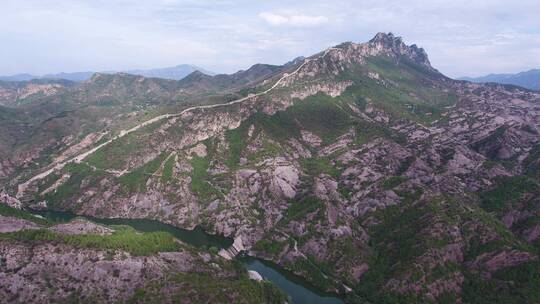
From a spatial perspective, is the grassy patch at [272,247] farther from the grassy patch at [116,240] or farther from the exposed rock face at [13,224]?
the exposed rock face at [13,224]

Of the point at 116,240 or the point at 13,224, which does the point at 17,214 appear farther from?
the point at 116,240

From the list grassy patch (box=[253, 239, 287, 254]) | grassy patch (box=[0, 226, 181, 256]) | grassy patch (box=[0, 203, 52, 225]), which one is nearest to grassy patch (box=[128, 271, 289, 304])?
grassy patch (box=[0, 226, 181, 256])

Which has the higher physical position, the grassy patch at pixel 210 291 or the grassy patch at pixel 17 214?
the grassy patch at pixel 17 214

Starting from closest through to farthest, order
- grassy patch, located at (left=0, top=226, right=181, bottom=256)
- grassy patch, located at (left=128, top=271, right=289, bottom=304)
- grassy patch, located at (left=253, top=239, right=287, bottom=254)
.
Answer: grassy patch, located at (left=128, top=271, right=289, bottom=304), grassy patch, located at (left=0, top=226, right=181, bottom=256), grassy patch, located at (left=253, top=239, right=287, bottom=254)

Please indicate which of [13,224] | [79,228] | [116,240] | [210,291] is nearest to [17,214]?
[13,224]

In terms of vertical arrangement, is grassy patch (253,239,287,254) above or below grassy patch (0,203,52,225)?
below

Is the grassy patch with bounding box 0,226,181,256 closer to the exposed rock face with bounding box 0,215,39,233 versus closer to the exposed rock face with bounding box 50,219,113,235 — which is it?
the exposed rock face with bounding box 50,219,113,235

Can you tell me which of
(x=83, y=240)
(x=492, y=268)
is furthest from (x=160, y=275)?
(x=492, y=268)

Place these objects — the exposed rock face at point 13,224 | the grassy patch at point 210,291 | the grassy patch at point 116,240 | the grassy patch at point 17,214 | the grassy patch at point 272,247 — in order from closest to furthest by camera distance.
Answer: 1. the grassy patch at point 210,291
2. the grassy patch at point 116,240
3. the exposed rock face at point 13,224
4. the grassy patch at point 17,214
5. the grassy patch at point 272,247

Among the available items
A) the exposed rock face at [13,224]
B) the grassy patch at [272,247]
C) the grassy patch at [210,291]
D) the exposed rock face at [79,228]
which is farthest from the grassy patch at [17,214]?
the grassy patch at [272,247]

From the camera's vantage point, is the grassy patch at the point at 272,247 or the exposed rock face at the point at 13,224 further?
the grassy patch at the point at 272,247

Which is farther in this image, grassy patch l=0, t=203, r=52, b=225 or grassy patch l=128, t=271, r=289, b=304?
grassy patch l=0, t=203, r=52, b=225

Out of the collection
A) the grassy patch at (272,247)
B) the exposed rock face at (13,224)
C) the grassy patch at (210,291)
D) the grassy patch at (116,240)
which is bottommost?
the grassy patch at (272,247)
